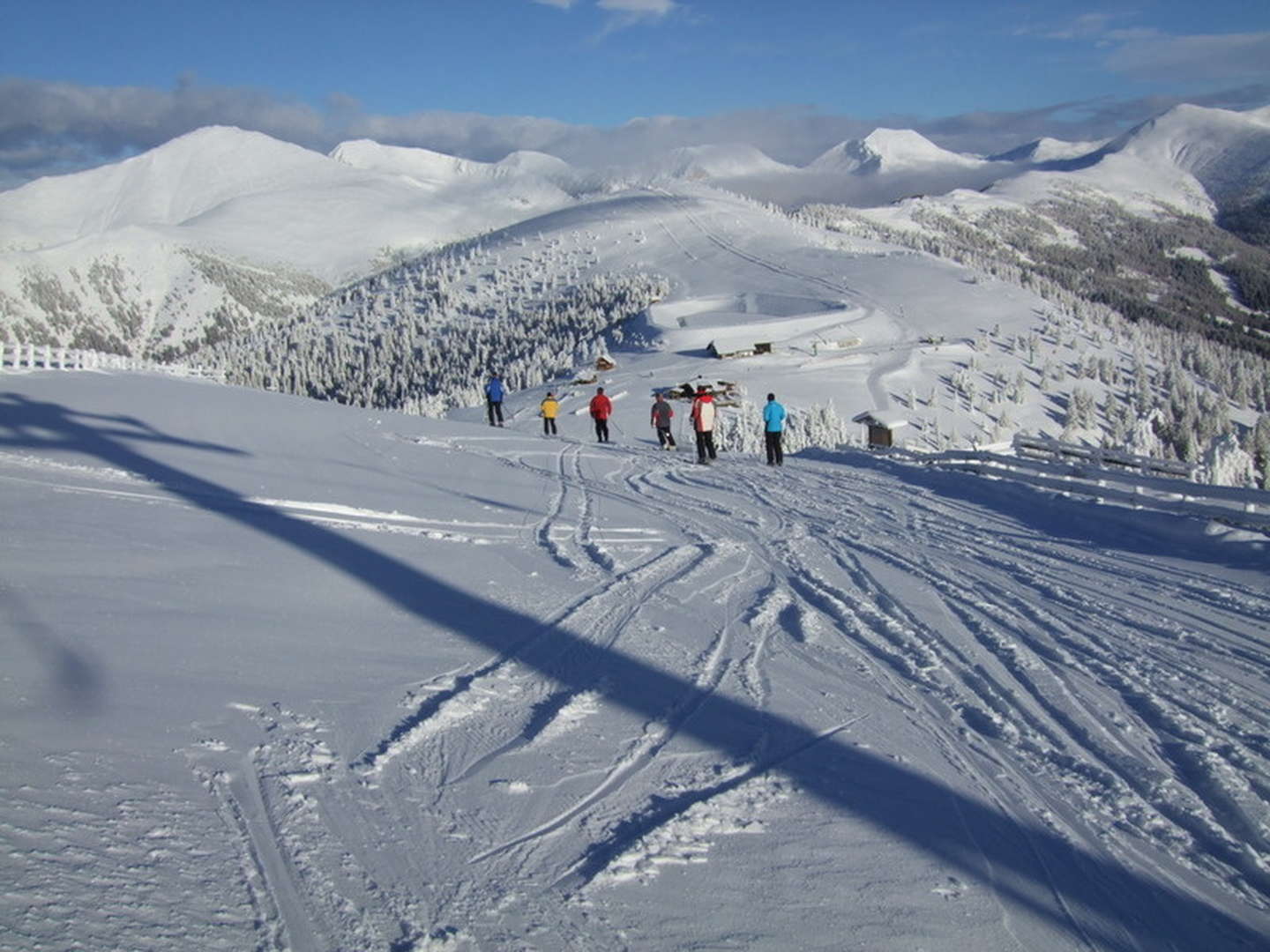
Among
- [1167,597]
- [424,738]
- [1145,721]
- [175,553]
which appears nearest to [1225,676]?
[1145,721]

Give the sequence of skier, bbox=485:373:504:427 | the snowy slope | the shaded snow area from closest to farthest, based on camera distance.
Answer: the shaded snow area < skier, bbox=485:373:504:427 < the snowy slope

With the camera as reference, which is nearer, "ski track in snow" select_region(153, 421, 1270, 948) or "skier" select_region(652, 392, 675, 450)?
"ski track in snow" select_region(153, 421, 1270, 948)

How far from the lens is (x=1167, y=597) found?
8.64m

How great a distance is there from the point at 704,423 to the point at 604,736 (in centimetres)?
1427

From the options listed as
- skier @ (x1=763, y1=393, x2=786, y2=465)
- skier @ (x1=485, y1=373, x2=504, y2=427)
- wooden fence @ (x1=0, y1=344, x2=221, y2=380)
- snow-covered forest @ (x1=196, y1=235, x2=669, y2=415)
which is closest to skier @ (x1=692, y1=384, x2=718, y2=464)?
skier @ (x1=763, y1=393, x2=786, y2=465)

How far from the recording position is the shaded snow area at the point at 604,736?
349 cm

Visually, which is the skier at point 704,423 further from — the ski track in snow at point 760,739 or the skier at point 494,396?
the skier at point 494,396

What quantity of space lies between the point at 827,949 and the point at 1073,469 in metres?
14.6

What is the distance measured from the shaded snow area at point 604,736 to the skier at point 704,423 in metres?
8.35

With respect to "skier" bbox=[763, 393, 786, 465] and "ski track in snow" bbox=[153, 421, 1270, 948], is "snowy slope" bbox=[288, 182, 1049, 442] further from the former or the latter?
"ski track in snow" bbox=[153, 421, 1270, 948]

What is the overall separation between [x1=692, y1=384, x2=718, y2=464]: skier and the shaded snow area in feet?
27.4

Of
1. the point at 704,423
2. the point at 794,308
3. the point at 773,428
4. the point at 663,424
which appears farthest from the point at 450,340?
the point at 704,423

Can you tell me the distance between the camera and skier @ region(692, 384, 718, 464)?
18938mm

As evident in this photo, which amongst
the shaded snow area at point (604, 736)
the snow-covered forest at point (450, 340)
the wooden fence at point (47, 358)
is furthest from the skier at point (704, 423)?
the snow-covered forest at point (450, 340)
